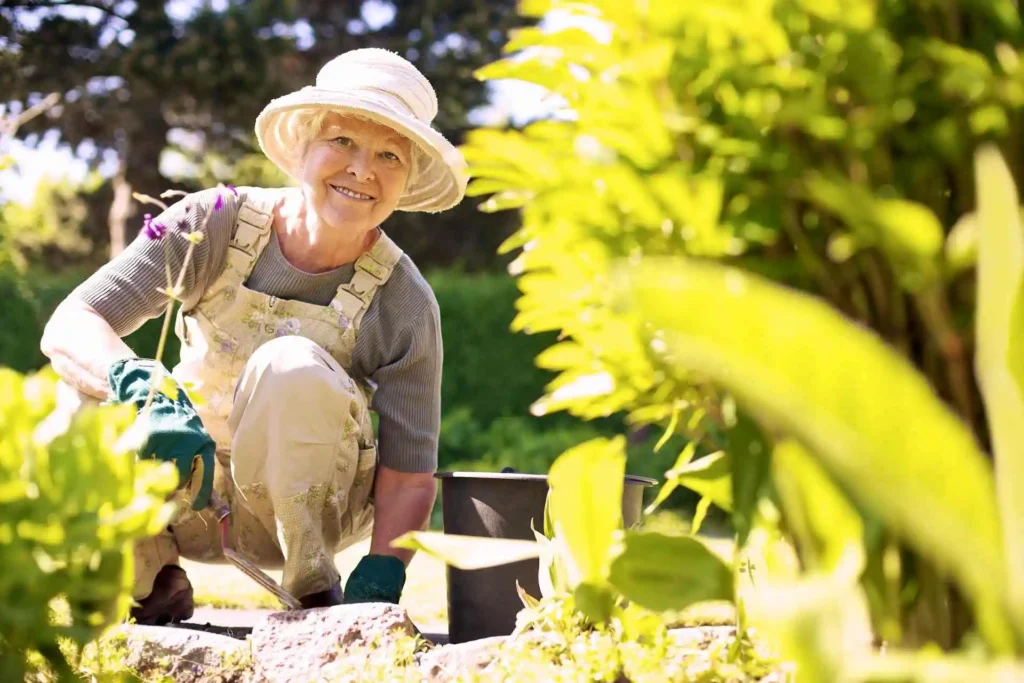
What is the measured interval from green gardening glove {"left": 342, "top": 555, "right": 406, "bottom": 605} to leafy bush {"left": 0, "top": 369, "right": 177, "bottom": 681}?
1.56m

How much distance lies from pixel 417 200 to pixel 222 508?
1.15 meters

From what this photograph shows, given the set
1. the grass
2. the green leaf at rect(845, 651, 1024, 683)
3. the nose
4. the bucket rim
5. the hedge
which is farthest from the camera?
the hedge

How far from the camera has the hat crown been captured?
305cm

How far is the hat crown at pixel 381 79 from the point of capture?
3.05 m

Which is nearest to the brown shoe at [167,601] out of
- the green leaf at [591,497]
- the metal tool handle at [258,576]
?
the metal tool handle at [258,576]

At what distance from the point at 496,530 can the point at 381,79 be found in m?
1.34

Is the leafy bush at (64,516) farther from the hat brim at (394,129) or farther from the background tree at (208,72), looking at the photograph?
the background tree at (208,72)

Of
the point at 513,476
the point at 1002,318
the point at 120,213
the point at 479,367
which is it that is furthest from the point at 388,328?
the point at 120,213

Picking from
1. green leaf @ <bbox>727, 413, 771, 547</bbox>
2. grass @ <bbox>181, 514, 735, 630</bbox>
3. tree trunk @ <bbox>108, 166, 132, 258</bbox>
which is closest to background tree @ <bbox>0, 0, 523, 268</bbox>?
tree trunk @ <bbox>108, 166, 132, 258</bbox>

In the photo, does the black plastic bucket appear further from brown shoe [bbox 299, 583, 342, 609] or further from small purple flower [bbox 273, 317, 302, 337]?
small purple flower [bbox 273, 317, 302, 337]

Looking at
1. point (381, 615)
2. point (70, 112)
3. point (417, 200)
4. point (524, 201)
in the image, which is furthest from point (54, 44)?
point (524, 201)

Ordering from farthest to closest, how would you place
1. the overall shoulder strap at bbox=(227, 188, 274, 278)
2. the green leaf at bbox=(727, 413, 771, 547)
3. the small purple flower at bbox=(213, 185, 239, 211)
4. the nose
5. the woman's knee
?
1. the overall shoulder strap at bbox=(227, 188, 274, 278)
2. the nose
3. the small purple flower at bbox=(213, 185, 239, 211)
4. the woman's knee
5. the green leaf at bbox=(727, 413, 771, 547)

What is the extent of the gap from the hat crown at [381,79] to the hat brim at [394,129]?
0.09 m

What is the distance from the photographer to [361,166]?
118 inches
